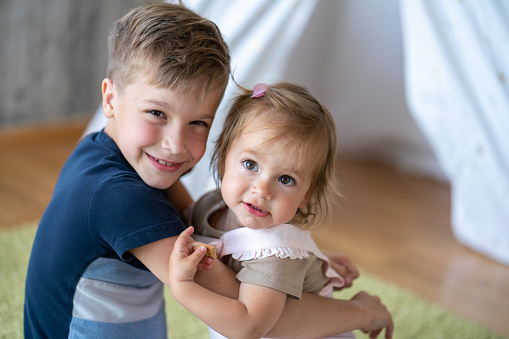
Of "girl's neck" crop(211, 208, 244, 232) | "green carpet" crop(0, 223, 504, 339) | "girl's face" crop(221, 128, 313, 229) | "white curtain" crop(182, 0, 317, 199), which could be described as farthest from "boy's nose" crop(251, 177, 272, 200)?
"white curtain" crop(182, 0, 317, 199)

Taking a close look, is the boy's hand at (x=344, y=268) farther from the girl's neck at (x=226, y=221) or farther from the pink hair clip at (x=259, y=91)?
the pink hair clip at (x=259, y=91)

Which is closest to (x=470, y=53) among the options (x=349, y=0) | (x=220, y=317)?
(x=349, y=0)

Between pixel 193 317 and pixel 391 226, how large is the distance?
1.05 metres

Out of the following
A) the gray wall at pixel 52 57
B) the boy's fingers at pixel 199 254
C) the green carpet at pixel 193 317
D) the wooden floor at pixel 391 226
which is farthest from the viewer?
the gray wall at pixel 52 57

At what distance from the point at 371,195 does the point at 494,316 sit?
0.96 metres

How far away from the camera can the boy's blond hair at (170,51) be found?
0.87 m

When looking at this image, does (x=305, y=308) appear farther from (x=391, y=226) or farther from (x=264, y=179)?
(x=391, y=226)

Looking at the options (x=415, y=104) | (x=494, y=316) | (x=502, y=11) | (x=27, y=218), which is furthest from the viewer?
(x=415, y=104)

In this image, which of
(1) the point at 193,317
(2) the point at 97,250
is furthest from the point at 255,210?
(1) the point at 193,317

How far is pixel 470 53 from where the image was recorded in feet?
5.62

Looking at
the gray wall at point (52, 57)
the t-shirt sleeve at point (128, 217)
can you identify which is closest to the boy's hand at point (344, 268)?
the t-shirt sleeve at point (128, 217)

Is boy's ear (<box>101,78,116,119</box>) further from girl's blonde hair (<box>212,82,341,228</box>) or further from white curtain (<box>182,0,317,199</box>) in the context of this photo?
white curtain (<box>182,0,317,199</box>)

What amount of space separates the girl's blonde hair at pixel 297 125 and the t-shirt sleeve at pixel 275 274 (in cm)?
12

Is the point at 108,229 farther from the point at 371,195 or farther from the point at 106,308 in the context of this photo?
the point at 371,195
